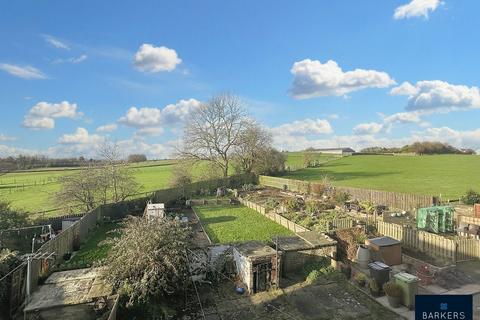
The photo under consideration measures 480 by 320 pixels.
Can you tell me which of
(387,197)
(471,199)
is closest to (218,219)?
(387,197)

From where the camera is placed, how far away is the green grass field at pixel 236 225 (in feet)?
67.4

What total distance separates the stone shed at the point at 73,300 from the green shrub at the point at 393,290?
8554 mm

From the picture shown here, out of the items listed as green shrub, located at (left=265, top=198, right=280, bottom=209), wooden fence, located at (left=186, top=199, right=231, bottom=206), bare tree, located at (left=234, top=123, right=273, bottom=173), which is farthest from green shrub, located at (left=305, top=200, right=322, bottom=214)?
bare tree, located at (left=234, top=123, right=273, bottom=173)

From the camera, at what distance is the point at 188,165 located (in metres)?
48.2

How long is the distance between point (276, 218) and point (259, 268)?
41.6 ft

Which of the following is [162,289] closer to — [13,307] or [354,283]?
[13,307]

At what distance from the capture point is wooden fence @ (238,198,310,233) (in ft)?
68.3

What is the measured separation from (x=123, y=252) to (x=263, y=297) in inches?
198

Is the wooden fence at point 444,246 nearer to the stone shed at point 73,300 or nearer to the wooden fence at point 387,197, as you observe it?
the wooden fence at point 387,197

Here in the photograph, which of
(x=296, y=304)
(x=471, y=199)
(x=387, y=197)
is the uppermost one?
(x=387, y=197)

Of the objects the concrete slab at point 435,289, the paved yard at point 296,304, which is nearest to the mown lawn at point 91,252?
the paved yard at point 296,304

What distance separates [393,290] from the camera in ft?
35.7

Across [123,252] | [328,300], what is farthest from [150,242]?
[328,300]

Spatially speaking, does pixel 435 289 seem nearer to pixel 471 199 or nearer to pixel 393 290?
pixel 393 290
